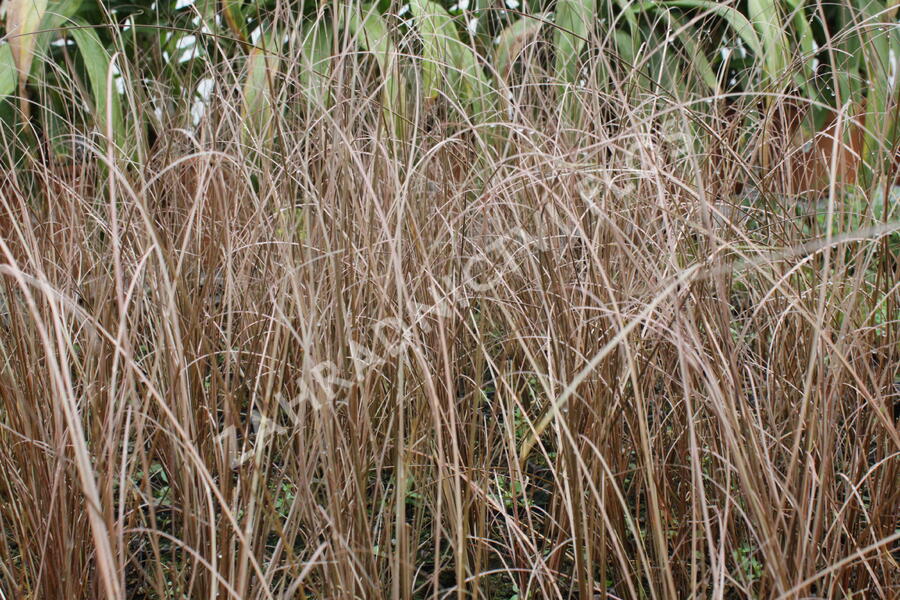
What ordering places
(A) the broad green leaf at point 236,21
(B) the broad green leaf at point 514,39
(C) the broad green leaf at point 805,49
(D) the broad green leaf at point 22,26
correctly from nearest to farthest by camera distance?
(C) the broad green leaf at point 805,49 < (B) the broad green leaf at point 514,39 < (D) the broad green leaf at point 22,26 < (A) the broad green leaf at point 236,21

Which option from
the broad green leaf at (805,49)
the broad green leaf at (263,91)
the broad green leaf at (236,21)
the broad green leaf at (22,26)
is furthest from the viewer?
the broad green leaf at (236,21)

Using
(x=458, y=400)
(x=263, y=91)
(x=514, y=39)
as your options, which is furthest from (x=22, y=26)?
(x=458, y=400)

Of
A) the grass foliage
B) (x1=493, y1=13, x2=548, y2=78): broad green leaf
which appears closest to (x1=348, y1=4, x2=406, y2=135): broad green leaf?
the grass foliage

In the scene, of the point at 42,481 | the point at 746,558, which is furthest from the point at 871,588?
the point at 42,481

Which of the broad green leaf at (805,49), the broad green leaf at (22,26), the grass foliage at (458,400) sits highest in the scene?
the broad green leaf at (22,26)

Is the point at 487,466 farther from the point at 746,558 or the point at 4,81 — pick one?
the point at 4,81

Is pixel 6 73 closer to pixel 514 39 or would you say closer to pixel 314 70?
pixel 514 39

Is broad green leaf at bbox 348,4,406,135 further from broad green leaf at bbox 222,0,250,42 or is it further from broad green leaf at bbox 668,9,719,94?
broad green leaf at bbox 222,0,250,42

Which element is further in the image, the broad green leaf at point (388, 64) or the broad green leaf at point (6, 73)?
the broad green leaf at point (6, 73)

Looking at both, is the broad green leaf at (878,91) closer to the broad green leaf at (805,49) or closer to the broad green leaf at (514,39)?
the broad green leaf at (805,49)

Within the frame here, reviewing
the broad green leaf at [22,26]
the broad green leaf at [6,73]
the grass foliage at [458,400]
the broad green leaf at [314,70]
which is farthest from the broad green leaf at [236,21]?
the grass foliage at [458,400]

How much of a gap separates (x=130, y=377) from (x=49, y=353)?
0.29 ft

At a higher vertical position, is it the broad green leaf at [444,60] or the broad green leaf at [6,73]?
the broad green leaf at [6,73]

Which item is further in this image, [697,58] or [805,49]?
[805,49]
